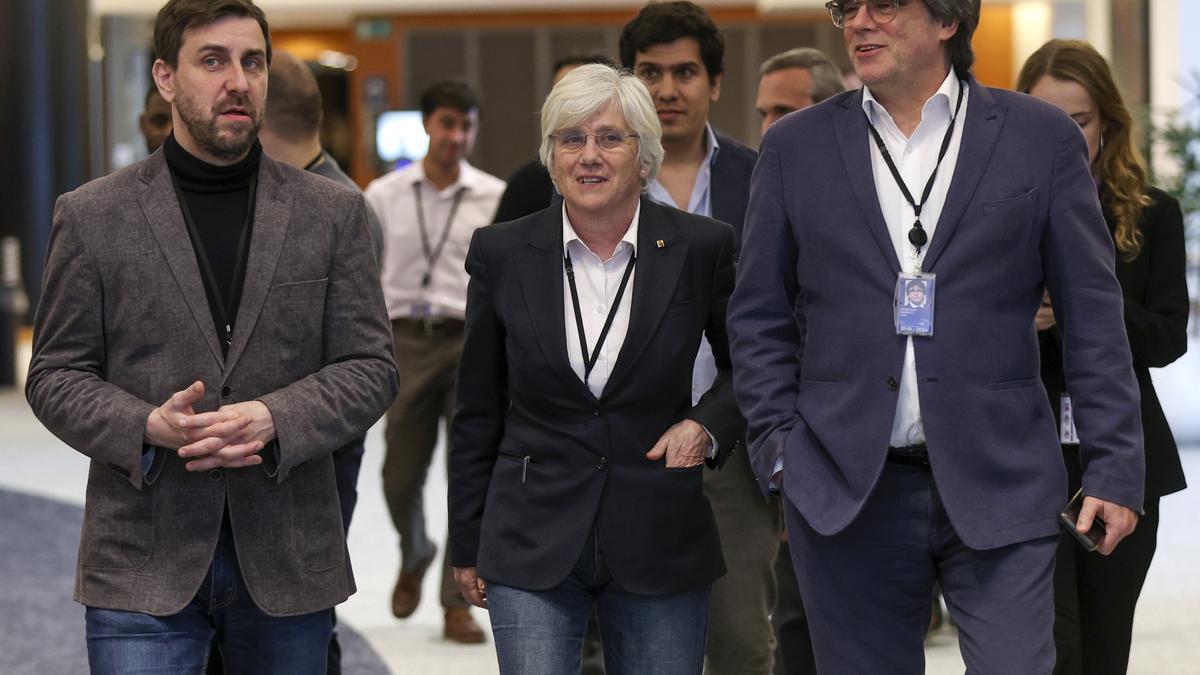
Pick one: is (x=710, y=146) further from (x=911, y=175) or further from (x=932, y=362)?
(x=932, y=362)

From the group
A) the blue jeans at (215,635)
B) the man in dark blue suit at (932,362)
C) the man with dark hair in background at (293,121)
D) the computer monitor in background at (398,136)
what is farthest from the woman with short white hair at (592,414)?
the computer monitor in background at (398,136)

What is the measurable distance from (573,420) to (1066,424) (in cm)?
115

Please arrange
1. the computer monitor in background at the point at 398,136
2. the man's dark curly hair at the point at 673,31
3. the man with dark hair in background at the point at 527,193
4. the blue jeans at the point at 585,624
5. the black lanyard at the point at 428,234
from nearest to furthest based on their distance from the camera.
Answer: the blue jeans at the point at 585,624 < the man with dark hair in background at the point at 527,193 < the man's dark curly hair at the point at 673,31 < the black lanyard at the point at 428,234 < the computer monitor in background at the point at 398,136

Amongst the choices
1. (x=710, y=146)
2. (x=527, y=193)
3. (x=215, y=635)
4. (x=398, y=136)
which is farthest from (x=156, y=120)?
(x=398, y=136)

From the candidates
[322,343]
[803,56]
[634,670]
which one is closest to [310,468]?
[322,343]

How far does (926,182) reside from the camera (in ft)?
8.29

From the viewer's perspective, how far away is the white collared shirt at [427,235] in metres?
5.87

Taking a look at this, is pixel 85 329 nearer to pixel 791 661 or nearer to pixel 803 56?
pixel 791 661

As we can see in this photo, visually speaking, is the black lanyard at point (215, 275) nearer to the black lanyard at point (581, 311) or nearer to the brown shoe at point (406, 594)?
the black lanyard at point (581, 311)

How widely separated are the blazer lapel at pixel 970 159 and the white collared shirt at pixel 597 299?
58 centimetres

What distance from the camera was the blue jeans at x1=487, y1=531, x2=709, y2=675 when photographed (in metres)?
2.70

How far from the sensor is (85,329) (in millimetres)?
2555

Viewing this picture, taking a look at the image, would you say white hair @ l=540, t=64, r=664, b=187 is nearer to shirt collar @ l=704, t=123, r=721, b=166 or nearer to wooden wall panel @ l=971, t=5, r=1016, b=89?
shirt collar @ l=704, t=123, r=721, b=166

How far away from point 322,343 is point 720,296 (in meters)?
0.72
